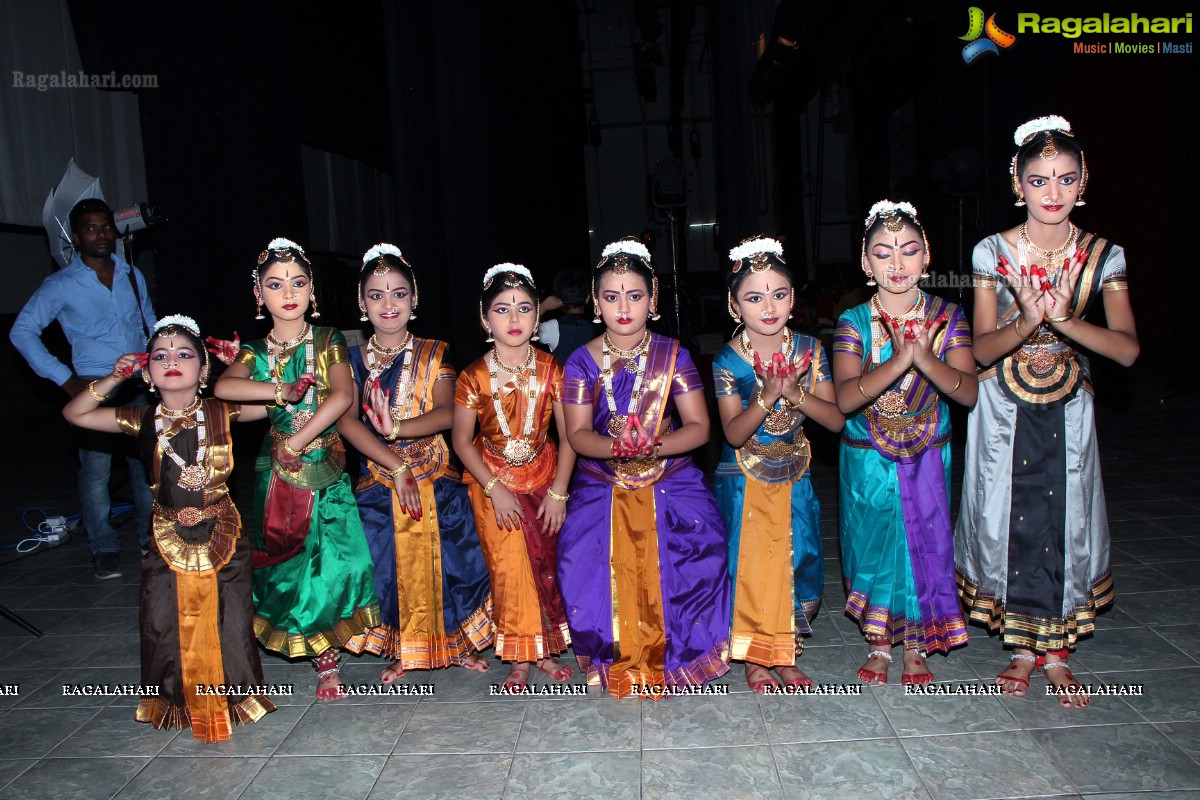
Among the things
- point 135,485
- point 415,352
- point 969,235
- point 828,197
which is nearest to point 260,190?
point 135,485

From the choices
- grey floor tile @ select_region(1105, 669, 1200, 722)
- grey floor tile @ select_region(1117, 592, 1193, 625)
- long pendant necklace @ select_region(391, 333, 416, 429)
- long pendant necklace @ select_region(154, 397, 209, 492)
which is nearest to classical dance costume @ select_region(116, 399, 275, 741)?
long pendant necklace @ select_region(154, 397, 209, 492)

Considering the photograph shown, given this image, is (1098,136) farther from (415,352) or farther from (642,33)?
(415,352)

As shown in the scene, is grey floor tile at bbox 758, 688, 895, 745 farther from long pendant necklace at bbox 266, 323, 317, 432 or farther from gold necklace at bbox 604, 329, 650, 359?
long pendant necklace at bbox 266, 323, 317, 432

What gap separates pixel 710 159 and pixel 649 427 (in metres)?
14.1

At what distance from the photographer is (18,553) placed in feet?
14.9

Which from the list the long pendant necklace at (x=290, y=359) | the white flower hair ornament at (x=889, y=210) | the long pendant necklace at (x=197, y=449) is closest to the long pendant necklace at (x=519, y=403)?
the long pendant necklace at (x=290, y=359)

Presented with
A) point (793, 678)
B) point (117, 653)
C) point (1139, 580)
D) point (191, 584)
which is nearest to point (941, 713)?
point (793, 678)

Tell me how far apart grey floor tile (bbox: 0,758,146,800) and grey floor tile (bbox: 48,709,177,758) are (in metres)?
0.04

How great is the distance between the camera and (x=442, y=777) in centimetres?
219

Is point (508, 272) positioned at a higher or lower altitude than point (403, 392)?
higher

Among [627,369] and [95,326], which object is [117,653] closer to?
[95,326]

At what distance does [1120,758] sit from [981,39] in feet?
15.7

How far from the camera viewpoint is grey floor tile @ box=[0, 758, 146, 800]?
222 cm

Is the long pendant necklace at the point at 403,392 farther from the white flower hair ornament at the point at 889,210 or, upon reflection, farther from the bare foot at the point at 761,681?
the white flower hair ornament at the point at 889,210
